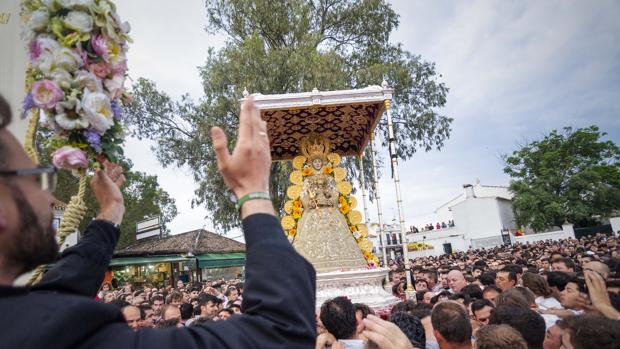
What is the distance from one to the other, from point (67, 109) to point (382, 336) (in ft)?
5.67

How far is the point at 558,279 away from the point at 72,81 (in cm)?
575

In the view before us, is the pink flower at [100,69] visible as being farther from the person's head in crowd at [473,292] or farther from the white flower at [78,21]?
the person's head in crowd at [473,292]

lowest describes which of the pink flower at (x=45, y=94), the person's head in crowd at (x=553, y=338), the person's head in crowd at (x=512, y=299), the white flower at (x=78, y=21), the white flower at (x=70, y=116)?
the person's head in crowd at (x=553, y=338)

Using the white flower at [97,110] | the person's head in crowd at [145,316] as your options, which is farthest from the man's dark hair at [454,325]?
the person's head in crowd at [145,316]

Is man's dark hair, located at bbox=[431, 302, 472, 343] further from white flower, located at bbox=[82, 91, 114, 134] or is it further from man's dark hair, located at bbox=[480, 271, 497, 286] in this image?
man's dark hair, located at bbox=[480, 271, 497, 286]

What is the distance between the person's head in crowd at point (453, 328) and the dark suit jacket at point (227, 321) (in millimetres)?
2099

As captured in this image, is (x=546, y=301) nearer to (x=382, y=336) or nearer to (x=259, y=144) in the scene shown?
(x=382, y=336)

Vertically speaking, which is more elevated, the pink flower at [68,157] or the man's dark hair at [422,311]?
the pink flower at [68,157]

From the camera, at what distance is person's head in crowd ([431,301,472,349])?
9.30ft

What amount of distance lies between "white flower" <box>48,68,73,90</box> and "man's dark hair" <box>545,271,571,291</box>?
555 centimetres

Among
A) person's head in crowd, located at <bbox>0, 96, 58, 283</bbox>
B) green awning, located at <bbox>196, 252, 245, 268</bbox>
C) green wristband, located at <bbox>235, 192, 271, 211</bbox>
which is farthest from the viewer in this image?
green awning, located at <bbox>196, 252, 245, 268</bbox>

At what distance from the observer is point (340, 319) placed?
328 centimetres

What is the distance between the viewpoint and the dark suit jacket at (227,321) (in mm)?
877

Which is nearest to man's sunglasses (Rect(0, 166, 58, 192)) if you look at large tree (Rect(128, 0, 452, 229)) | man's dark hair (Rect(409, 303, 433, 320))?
man's dark hair (Rect(409, 303, 433, 320))
